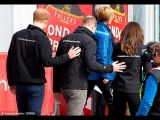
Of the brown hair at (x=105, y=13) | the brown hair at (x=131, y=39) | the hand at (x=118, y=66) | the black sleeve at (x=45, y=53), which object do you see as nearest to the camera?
the black sleeve at (x=45, y=53)

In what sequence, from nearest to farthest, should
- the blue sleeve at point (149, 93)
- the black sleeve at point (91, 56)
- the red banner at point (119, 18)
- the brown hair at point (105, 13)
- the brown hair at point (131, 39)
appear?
the blue sleeve at point (149, 93) → the black sleeve at point (91, 56) → the brown hair at point (131, 39) → the brown hair at point (105, 13) → the red banner at point (119, 18)

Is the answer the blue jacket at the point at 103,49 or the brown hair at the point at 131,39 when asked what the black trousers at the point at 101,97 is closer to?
the blue jacket at the point at 103,49

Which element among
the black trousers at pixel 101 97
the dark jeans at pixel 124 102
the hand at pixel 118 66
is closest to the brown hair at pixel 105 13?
the hand at pixel 118 66

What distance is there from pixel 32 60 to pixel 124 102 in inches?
48.3

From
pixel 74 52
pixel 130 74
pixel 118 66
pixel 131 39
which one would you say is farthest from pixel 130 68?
pixel 74 52

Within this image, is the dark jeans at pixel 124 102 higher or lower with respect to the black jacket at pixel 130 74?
lower

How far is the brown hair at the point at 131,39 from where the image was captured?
525cm

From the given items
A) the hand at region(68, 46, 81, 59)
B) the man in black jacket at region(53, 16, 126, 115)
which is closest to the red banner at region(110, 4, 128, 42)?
the man in black jacket at region(53, 16, 126, 115)

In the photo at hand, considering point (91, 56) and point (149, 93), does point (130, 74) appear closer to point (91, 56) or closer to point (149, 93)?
point (91, 56)

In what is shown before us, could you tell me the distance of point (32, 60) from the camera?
483cm

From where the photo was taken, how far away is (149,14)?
8.11 meters

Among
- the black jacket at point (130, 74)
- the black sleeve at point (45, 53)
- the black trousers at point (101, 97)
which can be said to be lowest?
the black trousers at point (101, 97)
